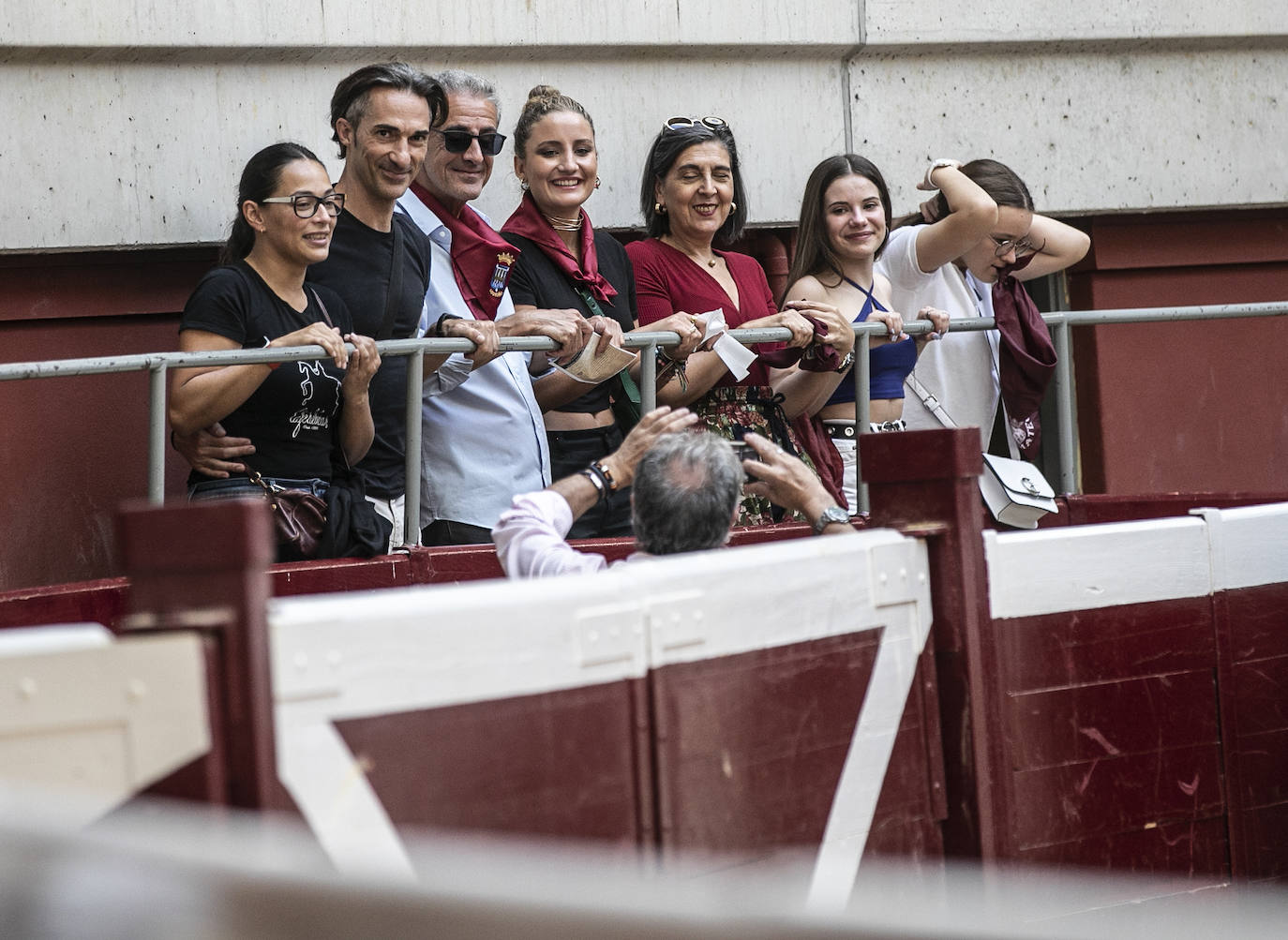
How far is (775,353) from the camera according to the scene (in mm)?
5285

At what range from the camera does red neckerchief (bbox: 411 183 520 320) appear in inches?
198

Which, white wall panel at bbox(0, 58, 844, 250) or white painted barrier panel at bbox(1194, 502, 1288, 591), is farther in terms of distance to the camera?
white wall panel at bbox(0, 58, 844, 250)

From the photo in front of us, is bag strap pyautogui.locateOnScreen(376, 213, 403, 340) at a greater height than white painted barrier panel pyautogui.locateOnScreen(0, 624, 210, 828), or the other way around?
bag strap pyautogui.locateOnScreen(376, 213, 403, 340)

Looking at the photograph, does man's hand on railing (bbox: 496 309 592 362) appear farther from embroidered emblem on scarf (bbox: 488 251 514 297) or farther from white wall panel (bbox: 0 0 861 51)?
white wall panel (bbox: 0 0 861 51)

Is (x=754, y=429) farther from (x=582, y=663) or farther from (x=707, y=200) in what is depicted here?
(x=582, y=663)

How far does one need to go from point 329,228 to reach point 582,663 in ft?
7.44

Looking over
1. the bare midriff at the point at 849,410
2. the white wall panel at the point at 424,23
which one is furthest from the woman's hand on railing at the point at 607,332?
the white wall panel at the point at 424,23

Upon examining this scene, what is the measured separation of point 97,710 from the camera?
2.02 metres

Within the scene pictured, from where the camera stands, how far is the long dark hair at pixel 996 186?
5879 millimetres

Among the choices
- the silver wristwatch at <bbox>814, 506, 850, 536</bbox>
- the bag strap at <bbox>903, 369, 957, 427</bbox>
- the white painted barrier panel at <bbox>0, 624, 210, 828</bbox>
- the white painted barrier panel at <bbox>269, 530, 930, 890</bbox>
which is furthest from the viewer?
the bag strap at <bbox>903, 369, 957, 427</bbox>

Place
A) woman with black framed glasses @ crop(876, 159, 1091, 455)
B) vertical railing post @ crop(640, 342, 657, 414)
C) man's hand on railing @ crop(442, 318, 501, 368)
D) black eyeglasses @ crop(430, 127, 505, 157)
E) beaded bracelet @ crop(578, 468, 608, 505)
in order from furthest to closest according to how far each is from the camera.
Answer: woman with black framed glasses @ crop(876, 159, 1091, 455) → black eyeglasses @ crop(430, 127, 505, 157) → vertical railing post @ crop(640, 342, 657, 414) → man's hand on railing @ crop(442, 318, 501, 368) → beaded bracelet @ crop(578, 468, 608, 505)

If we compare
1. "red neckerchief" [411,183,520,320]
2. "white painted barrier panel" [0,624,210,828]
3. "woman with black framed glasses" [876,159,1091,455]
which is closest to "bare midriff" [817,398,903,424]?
"woman with black framed glasses" [876,159,1091,455]

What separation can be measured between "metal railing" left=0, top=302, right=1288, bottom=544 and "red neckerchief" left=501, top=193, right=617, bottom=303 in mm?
263

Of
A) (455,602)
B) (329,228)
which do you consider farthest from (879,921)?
(329,228)
